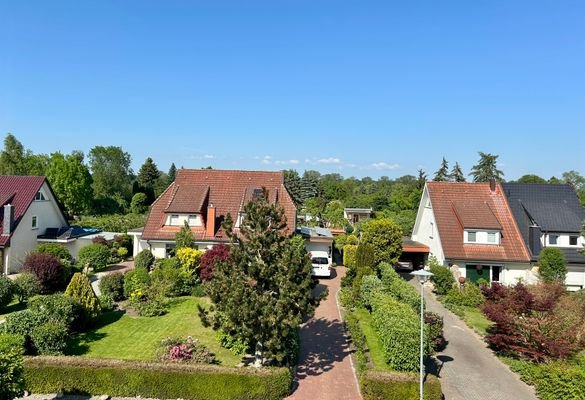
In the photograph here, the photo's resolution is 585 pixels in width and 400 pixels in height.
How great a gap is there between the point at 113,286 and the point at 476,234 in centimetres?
2454

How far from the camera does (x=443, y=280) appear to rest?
26.3 m

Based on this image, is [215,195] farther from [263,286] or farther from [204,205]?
[263,286]

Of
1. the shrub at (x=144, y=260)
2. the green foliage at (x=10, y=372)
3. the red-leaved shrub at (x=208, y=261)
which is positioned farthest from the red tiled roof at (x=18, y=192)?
the green foliage at (x=10, y=372)

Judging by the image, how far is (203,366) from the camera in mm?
12914

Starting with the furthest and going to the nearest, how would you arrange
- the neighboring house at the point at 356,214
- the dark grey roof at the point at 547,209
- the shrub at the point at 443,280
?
the neighboring house at the point at 356,214 → the dark grey roof at the point at 547,209 → the shrub at the point at 443,280

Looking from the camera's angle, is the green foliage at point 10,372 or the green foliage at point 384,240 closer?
the green foliage at point 10,372

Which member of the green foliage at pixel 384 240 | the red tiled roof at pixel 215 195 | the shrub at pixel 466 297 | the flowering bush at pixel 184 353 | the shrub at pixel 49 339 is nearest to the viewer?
the flowering bush at pixel 184 353

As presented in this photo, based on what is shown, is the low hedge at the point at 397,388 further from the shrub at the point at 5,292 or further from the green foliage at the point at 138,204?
the green foliage at the point at 138,204

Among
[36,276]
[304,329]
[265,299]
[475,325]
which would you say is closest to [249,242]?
[265,299]

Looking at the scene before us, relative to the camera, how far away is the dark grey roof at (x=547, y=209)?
92.2 feet

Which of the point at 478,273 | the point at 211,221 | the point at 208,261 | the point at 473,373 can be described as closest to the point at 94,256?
the point at 211,221

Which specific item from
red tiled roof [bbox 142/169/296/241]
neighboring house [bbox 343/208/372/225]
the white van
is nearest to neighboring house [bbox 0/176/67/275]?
red tiled roof [bbox 142/169/296/241]

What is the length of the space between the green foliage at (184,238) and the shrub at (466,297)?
17482 millimetres

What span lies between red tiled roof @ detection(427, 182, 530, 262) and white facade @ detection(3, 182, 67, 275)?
102ft
